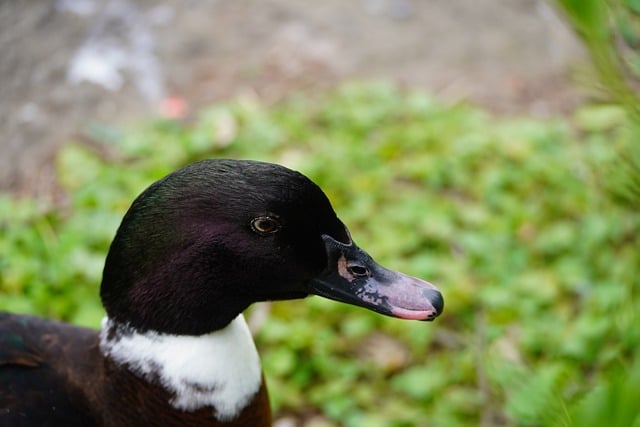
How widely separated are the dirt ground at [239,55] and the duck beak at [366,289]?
186cm

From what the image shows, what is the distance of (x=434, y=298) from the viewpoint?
1752 mm

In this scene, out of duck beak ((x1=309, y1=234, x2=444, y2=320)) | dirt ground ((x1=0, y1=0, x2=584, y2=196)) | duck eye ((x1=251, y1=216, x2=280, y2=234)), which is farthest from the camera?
dirt ground ((x1=0, y1=0, x2=584, y2=196))

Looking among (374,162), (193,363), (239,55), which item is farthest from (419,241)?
(193,363)

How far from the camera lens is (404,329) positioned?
288 cm

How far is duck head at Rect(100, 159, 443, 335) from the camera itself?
163cm

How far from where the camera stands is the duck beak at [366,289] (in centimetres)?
174

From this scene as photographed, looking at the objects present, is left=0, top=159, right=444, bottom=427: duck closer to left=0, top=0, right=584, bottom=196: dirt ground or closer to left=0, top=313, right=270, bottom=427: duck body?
left=0, top=313, right=270, bottom=427: duck body

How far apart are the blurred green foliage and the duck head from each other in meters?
0.85

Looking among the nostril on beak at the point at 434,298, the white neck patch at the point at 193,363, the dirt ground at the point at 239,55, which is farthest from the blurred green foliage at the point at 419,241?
the white neck patch at the point at 193,363

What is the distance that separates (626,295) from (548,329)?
0.88 feet

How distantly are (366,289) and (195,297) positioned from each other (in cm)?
34

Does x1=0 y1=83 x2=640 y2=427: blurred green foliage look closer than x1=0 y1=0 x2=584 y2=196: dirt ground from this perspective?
Yes

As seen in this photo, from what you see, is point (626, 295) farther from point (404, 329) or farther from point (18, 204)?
point (18, 204)

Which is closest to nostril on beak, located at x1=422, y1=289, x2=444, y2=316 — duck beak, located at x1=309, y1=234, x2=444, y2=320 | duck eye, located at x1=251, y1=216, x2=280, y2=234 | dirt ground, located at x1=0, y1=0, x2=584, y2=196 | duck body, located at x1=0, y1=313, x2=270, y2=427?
duck beak, located at x1=309, y1=234, x2=444, y2=320
